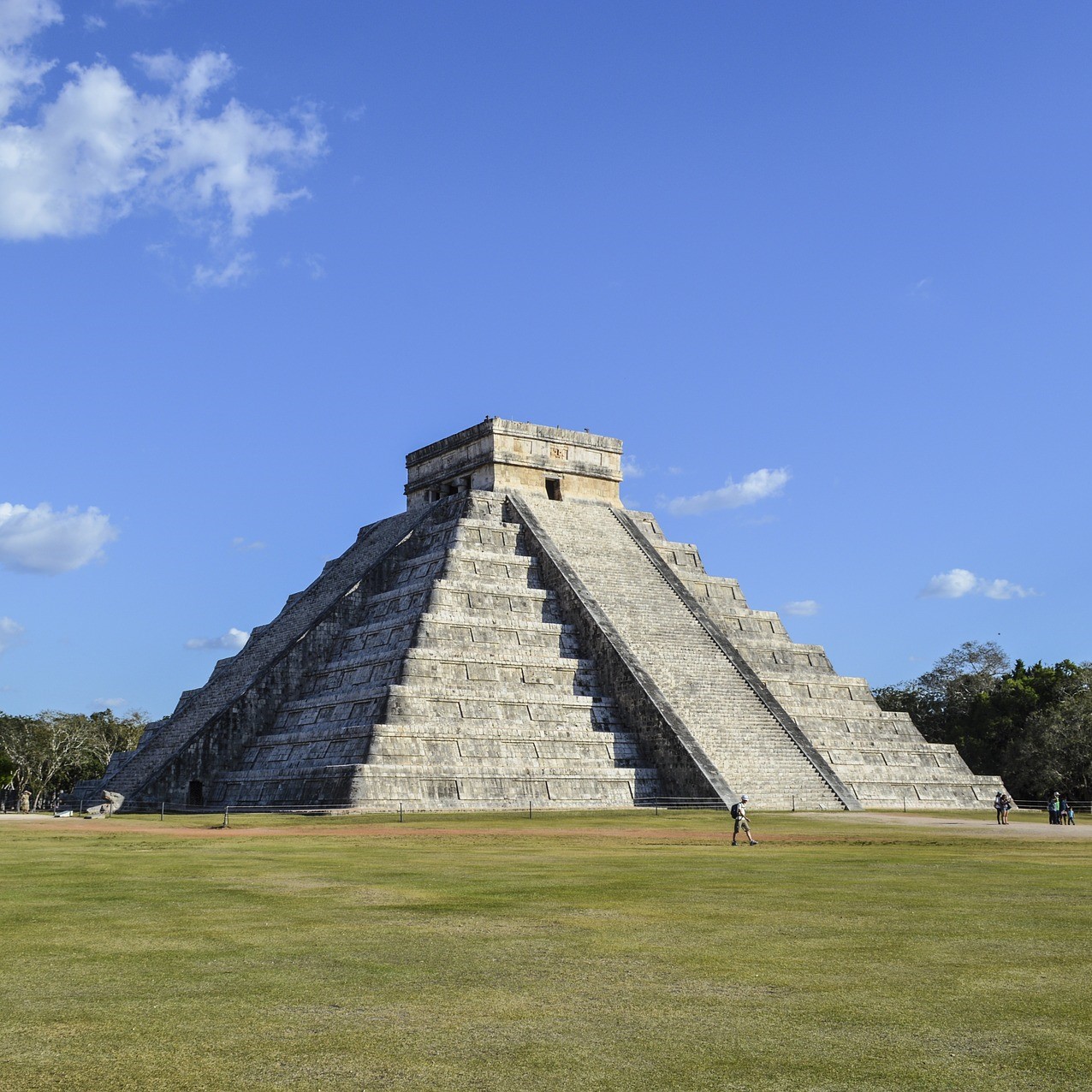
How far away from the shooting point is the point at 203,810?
36.0 meters

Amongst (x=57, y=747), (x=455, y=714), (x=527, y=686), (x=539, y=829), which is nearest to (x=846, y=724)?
(x=527, y=686)

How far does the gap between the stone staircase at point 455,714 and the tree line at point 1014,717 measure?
2472 cm

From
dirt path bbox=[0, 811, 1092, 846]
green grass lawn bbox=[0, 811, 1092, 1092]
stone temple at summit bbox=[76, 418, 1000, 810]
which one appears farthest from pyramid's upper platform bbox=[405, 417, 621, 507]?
green grass lawn bbox=[0, 811, 1092, 1092]

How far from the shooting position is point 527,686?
36.9 meters

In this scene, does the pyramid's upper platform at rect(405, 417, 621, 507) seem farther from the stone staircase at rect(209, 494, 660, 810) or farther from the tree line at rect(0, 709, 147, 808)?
the tree line at rect(0, 709, 147, 808)

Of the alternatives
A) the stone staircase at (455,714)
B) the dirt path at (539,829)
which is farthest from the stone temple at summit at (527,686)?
the dirt path at (539,829)

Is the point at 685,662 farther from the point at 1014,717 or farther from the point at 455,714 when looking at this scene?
the point at 1014,717

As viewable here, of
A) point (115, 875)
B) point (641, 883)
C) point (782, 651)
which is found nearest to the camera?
point (641, 883)

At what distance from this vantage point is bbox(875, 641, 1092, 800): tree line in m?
52.4

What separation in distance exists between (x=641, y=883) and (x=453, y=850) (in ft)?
19.8

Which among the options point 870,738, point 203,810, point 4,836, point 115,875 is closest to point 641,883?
point 115,875

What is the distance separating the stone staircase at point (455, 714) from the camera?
107 ft

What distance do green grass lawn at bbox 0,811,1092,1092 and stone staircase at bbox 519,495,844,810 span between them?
18.3m

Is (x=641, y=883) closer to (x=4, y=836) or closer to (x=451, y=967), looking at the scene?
(x=451, y=967)
